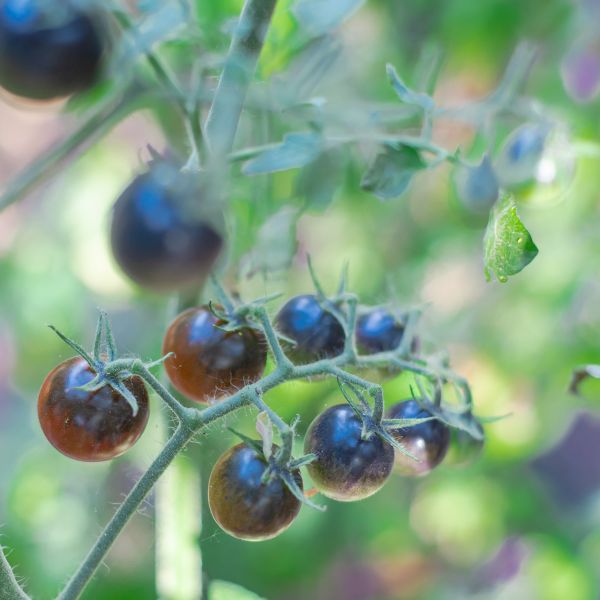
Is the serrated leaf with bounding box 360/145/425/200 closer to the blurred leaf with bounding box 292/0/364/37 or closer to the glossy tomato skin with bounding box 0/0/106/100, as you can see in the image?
the blurred leaf with bounding box 292/0/364/37

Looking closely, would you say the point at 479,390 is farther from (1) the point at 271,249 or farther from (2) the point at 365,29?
(2) the point at 365,29

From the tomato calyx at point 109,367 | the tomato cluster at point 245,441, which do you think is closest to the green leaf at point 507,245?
the tomato cluster at point 245,441

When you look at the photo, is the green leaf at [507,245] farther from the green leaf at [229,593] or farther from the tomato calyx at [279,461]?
the green leaf at [229,593]

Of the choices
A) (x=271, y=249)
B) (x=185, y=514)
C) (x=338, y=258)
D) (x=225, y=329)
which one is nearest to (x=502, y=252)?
(x=225, y=329)

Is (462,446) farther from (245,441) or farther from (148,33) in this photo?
(148,33)

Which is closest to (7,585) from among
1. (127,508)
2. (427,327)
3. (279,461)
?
(127,508)

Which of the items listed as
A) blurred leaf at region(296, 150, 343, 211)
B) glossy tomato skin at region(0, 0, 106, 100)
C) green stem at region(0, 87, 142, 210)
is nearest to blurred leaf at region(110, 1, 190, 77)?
glossy tomato skin at region(0, 0, 106, 100)

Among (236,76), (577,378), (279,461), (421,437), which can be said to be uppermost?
(236,76)
